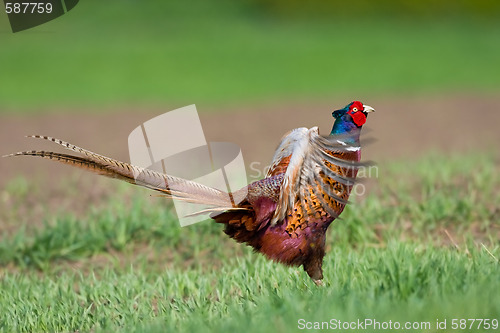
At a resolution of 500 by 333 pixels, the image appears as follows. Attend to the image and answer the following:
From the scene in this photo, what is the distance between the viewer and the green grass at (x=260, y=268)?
2973 mm

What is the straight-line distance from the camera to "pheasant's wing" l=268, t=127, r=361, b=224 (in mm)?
3188

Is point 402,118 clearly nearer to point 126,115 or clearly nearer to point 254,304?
point 126,115

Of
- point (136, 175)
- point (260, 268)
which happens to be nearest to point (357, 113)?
point (136, 175)

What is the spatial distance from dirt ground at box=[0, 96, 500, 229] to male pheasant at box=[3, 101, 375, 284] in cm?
307

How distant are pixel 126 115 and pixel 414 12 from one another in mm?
14123

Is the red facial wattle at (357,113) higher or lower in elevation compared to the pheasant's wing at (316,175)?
higher

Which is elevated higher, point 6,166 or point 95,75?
point 95,75

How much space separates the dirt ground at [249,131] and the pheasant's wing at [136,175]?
3123mm

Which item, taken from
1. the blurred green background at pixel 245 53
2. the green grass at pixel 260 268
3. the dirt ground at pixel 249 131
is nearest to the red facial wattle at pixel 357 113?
the green grass at pixel 260 268

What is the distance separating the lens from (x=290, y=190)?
3301mm

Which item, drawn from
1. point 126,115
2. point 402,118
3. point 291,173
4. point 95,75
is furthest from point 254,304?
point 95,75

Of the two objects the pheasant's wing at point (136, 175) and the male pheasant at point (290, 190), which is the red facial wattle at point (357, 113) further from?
the pheasant's wing at point (136, 175)

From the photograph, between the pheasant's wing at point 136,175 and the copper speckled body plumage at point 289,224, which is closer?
the pheasant's wing at point 136,175

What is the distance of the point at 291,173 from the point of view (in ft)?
10.6
